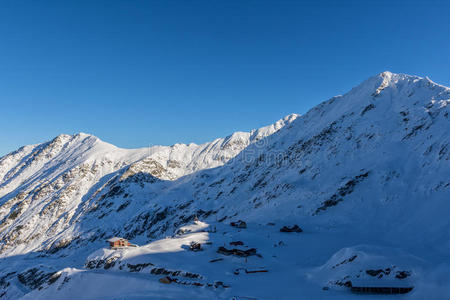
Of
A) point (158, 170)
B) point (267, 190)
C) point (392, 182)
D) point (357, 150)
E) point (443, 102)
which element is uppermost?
point (158, 170)

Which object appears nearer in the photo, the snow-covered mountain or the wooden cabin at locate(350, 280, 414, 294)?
the wooden cabin at locate(350, 280, 414, 294)

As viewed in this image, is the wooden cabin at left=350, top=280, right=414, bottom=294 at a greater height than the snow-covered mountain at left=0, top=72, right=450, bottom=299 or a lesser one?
lesser

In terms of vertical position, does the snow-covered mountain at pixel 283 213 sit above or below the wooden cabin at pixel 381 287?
above

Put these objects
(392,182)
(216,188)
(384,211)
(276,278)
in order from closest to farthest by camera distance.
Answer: (276,278) < (384,211) < (392,182) < (216,188)

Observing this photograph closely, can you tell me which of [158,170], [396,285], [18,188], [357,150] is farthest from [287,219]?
[18,188]

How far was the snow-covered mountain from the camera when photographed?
31594 millimetres

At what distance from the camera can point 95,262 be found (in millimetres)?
49719

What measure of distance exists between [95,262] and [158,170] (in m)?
121

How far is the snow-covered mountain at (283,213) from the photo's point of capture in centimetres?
3159

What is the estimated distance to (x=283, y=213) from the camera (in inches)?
2697

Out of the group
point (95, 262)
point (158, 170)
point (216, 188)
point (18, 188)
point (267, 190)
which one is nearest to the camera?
point (95, 262)

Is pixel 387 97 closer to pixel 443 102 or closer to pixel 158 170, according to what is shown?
pixel 443 102

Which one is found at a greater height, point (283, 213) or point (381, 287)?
point (283, 213)

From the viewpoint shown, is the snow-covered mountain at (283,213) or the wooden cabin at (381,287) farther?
the snow-covered mountain at (283,213)
